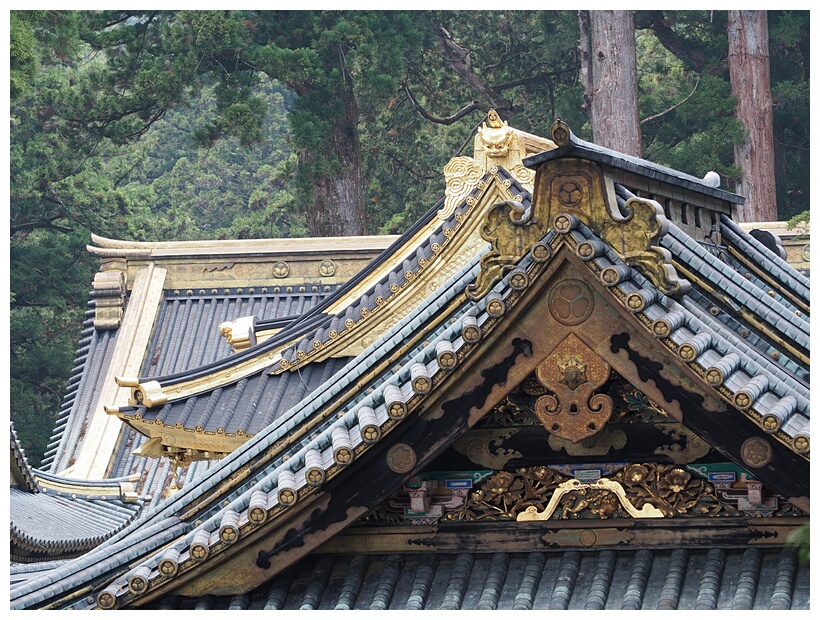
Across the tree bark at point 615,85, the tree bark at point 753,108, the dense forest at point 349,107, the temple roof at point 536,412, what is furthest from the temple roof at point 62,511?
the tree bark at point 753,108

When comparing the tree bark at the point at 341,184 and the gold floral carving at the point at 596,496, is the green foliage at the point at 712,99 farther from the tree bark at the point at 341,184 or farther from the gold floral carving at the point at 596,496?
the gold floral carving at the point at 596,496

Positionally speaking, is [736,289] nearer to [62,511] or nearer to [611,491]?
[611,491]

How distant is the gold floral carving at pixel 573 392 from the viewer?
5.16 meters

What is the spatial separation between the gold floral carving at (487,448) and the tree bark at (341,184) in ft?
64.3

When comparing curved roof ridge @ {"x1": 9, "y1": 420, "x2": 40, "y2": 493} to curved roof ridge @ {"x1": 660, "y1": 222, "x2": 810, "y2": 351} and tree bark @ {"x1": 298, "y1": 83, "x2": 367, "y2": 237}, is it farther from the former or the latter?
tree bark @ {"x1": 298, "y1": 83, "x2": 367, "y2": 237}

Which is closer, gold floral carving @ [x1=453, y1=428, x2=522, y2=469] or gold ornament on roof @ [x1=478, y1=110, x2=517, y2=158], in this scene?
gold floral carving @ [x1=453, y1=428, x2=522, y2=469]

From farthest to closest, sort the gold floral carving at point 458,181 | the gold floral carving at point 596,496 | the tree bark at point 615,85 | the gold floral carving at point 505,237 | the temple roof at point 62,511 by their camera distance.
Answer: the tree bark at point 615,85, the temple roof at point 62,511, the gold floral carving at point 458,181, the gold floral carving at point 596,496, the gold floral carving at point 505,237

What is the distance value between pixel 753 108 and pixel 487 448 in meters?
18.3

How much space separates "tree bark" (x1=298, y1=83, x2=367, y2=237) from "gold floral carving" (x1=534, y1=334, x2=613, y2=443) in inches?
780

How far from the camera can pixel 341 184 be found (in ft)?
83.5

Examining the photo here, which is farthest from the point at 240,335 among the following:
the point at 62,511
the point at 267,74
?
the point at 267,74

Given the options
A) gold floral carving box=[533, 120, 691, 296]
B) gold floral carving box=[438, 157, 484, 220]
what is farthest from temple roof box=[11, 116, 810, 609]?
gold floral carving box=[438, 157, 484, 220]

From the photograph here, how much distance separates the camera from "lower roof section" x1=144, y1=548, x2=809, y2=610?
17.0ft

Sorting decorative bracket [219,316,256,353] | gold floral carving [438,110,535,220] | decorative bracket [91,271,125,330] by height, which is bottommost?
decorative bracket [219,316,256,353]
